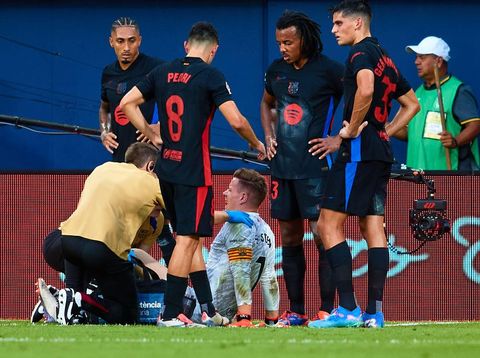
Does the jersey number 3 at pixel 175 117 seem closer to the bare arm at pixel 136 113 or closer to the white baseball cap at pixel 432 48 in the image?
the bare arm at pixel 136 113

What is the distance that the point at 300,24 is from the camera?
37.0 feet

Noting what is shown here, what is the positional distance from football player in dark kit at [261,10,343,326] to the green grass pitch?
1199mm

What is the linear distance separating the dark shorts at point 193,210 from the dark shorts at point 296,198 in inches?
42.3

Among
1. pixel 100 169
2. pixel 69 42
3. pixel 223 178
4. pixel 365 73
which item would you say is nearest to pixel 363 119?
pixel 365 73

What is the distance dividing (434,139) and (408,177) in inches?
52.2

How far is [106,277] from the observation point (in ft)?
35.3

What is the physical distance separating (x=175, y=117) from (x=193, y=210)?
2.14 feet

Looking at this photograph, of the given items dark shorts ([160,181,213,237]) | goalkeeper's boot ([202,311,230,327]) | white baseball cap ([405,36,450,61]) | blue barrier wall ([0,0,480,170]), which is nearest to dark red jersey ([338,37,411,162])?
dark shorts ([160,181,213,237])

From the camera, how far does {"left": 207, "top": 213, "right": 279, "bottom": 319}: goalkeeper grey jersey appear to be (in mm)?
11008

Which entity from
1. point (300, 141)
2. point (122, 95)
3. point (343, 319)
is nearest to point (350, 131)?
point (300, 141)

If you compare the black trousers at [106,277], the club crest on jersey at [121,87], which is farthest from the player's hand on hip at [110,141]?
the black trousers at [106,277]

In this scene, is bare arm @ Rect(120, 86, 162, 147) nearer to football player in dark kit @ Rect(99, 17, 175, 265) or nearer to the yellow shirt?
the yellow shirt

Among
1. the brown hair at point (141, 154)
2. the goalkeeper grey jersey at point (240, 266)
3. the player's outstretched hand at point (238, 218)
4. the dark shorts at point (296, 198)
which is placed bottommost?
the goalkeeper grey jersey at point (240, 266)

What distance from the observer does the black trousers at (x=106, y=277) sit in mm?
10617
